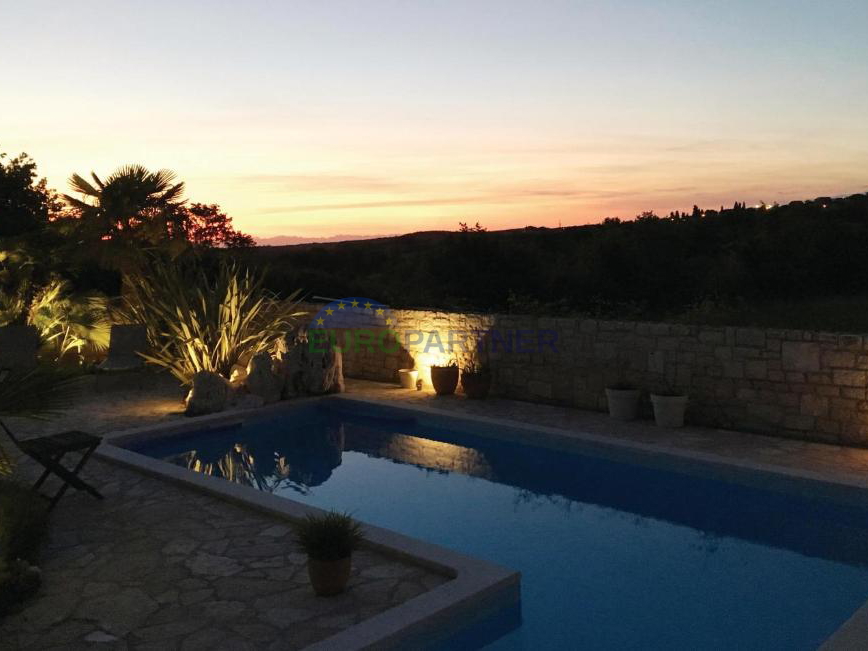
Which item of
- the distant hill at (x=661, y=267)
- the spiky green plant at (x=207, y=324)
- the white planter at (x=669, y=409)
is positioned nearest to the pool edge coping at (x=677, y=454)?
the white planter at (x=669, y=409)

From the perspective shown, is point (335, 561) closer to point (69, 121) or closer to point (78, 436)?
point (78, 436)

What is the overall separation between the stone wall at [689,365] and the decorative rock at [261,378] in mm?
2241

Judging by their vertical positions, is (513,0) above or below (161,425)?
above

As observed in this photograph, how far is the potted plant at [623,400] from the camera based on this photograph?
8.24 metres

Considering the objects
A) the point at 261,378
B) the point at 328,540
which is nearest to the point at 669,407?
the point at 328,540

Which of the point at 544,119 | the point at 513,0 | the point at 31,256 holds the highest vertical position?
the point at 513,0

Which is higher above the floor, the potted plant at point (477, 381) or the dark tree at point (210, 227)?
the dark tree at point (210, 227)

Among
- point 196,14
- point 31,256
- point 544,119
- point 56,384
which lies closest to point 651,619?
point 56,384

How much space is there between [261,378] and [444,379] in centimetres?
253

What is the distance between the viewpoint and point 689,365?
26.5 ft

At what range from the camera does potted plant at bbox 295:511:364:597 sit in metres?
3.77

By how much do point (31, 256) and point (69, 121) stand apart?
8.54 ft

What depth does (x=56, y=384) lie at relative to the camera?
12.0 ft

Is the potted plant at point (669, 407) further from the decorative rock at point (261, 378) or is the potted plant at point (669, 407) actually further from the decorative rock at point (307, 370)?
the decorative rock at point (261, 378)
